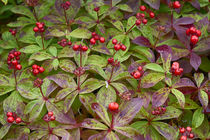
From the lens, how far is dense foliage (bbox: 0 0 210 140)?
2.53 meters

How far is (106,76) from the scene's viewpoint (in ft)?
9.12

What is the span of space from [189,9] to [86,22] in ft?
5.27

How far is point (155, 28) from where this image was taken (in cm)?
345

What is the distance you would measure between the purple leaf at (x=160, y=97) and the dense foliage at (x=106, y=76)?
0.01 m

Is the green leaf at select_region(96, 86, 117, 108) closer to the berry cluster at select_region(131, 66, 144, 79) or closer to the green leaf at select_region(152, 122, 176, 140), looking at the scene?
the berry cluster at select_region(131, 66, 144, 79)

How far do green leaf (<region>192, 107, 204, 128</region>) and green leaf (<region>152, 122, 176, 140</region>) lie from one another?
1.22 ft

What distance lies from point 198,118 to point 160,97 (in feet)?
1.88

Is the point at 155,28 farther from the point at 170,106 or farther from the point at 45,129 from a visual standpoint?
the point at 45,129

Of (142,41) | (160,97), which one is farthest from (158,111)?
(142,41)

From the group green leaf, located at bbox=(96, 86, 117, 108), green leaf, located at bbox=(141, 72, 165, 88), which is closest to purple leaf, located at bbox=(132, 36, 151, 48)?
green leaf, located at bbox=(141, 72, 165, 88)

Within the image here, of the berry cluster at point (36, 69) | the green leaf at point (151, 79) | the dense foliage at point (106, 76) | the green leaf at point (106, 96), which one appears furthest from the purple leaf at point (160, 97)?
the berry cluster at point (36, 69)

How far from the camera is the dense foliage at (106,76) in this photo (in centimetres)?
253

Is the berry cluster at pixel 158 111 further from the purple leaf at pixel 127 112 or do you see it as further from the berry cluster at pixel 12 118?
the berry cluster at pixel 12 118

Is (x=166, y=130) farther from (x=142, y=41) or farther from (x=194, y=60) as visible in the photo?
(x=142, y=41)
